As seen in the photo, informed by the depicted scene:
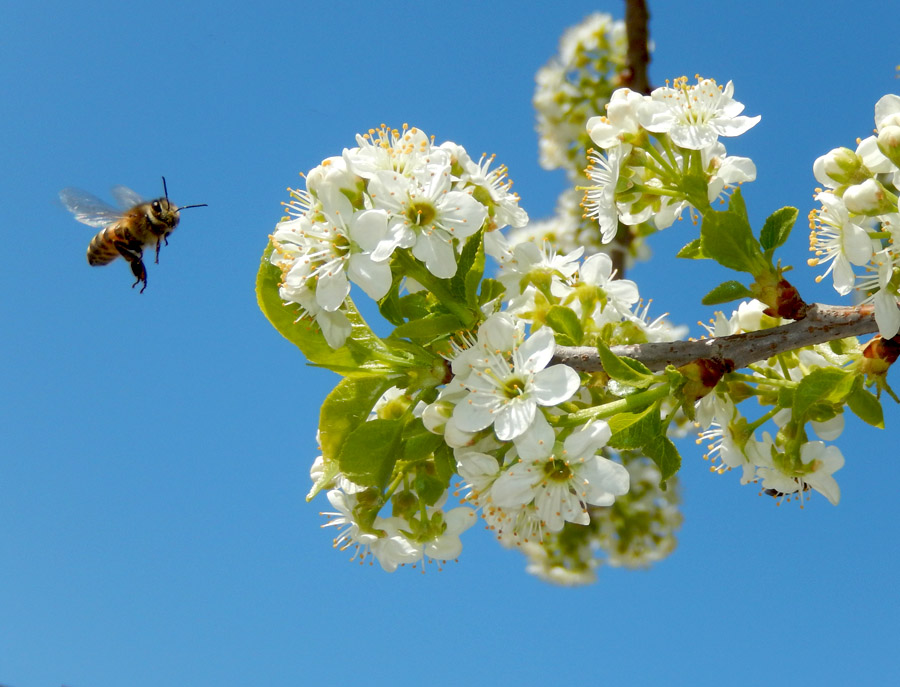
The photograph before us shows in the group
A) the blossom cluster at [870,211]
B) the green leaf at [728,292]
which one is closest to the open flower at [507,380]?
the green leaf at [728,292]

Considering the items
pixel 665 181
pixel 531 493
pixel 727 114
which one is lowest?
pixel 531 493

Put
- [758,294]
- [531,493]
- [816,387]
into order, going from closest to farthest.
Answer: [531,493] → [816,387] → [758,294]

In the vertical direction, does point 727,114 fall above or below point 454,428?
above

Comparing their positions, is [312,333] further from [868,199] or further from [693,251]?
[868,199]

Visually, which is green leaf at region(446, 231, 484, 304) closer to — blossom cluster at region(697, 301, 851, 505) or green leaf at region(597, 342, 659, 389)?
green leaf at region(597, 342, 659, 389)

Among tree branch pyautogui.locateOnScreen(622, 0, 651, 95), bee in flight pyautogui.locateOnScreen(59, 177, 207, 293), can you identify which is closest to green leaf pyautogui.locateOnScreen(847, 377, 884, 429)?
bee in flight pyautogui.locateOnScreen(59, 177, 207, 293)

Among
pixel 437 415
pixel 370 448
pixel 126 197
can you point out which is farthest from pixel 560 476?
pixel 126 197

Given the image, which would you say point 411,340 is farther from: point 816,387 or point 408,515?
point 816,387

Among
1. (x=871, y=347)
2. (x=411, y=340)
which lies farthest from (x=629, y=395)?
(x=871, y=347)
